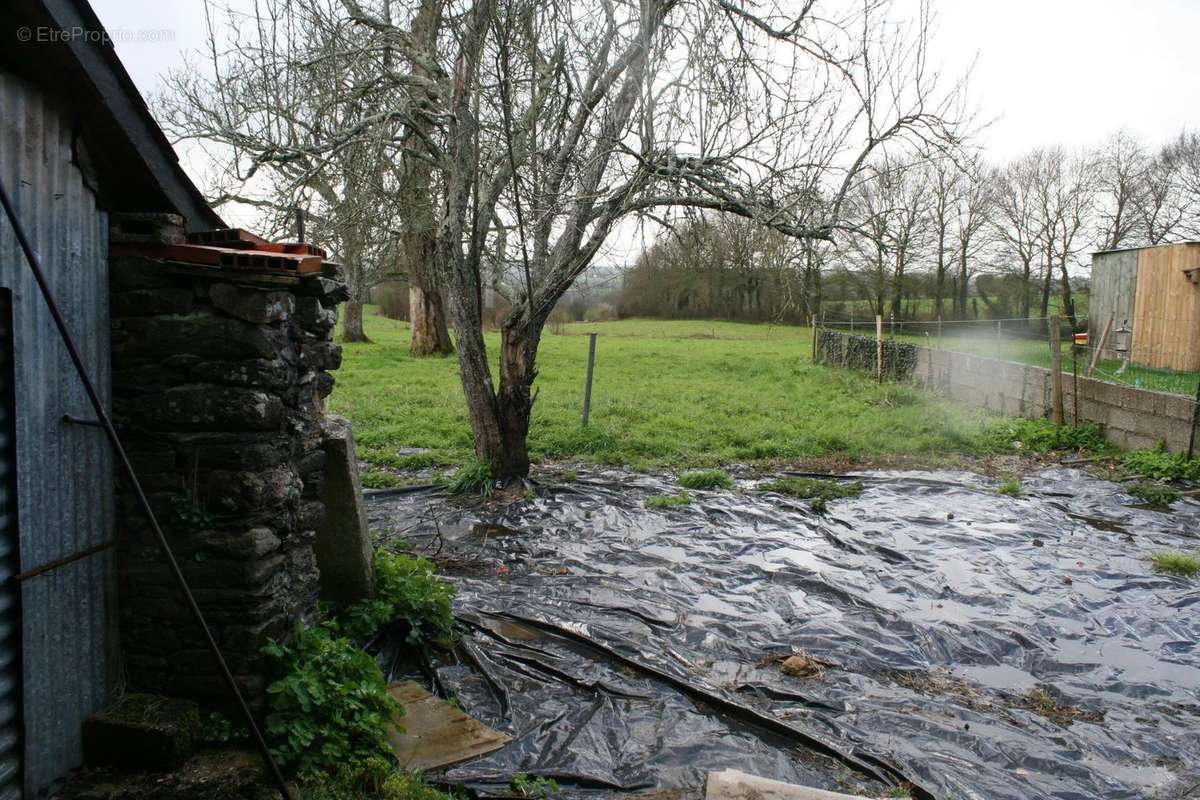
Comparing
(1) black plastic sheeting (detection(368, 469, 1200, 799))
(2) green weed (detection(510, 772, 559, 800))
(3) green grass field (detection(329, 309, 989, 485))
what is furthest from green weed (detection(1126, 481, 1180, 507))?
(2) green weed (detection(510, 772, 559, 800))

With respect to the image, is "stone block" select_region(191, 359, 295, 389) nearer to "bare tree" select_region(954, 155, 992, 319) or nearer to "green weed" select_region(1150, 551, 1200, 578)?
"green weed" select_region(1150, 551, 1200, 578)

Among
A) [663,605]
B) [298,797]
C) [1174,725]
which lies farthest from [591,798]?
[1174,725]

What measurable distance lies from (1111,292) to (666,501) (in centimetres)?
1510

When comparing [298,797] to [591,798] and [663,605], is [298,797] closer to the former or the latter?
[591,798]

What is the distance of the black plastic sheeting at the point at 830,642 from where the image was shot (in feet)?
13.5

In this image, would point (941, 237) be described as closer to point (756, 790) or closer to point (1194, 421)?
point (1194, 421)

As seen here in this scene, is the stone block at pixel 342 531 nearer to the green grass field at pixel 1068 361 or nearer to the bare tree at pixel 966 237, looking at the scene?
the green grass field at pixel 1068 361

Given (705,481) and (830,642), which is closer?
(830,642)

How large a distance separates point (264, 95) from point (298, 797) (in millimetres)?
7217

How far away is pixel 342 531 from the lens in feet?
17.1

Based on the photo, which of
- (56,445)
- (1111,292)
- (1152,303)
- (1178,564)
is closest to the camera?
(56,445)

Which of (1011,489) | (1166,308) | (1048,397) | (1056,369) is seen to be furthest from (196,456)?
(1166,308)

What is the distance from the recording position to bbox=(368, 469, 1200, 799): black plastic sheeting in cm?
412

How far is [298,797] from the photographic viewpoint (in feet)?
11.3
